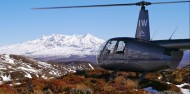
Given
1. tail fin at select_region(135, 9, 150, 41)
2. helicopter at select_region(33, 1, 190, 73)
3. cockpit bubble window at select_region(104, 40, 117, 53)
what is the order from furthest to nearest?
cockpit bubble window at select_region(104, 40, 117, 53) < tail fin at select_region(135, 9, 150, 41) < helicopter at select_region(33, 1, 190, 73)

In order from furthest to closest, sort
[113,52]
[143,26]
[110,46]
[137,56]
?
[110,46], [113,52], [143,26], [137,56]

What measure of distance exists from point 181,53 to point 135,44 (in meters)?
2.77

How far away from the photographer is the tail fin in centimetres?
2206

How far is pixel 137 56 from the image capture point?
843 inches

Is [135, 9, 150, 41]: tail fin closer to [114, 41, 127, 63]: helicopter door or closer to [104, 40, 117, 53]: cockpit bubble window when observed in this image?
[114, 41, 127, 63]: helicopter door

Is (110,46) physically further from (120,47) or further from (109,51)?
(120,47)

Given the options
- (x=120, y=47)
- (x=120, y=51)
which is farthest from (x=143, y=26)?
(x=120, y=51)

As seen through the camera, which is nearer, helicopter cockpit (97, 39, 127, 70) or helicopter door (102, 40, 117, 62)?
helicopter cockpit (97, 39, 127, 70)

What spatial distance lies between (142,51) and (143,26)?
1832mm

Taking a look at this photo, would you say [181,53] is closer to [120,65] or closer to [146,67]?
[146,67]

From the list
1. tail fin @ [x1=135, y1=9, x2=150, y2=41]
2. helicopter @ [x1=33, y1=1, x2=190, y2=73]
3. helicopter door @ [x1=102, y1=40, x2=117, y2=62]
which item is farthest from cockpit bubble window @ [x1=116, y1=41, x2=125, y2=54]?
tail fin @ [x1=135, y1=9, x2=150, y2=41]

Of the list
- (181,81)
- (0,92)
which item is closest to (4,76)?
(181,81)

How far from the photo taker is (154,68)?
2091 centimetres

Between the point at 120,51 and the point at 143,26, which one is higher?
the point at 143,26
